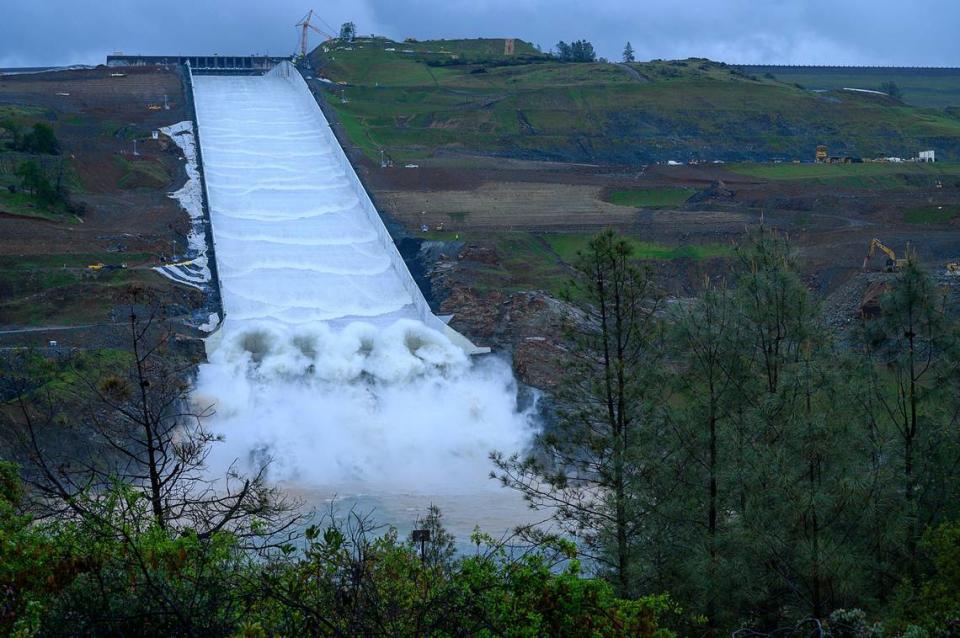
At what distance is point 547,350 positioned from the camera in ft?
118

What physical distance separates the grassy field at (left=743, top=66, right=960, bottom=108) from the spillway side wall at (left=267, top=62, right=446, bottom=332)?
193 ft

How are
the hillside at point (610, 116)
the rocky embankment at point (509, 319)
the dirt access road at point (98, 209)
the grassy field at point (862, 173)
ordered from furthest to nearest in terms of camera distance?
1. the hillside at point (610, 116)
2. the grassy field at point (862, 173)
3. the dirt access road at point (98, 209)
4. the rocky embankment at point (509, 319)

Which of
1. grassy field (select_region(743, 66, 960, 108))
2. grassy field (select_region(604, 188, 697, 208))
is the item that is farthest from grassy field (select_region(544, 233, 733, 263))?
grassy field (select_region(743, 66, 960, 108))

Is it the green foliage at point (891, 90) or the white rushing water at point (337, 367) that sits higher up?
the green foliage at point (891, 90)

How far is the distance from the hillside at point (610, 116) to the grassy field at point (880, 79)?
32.7 m

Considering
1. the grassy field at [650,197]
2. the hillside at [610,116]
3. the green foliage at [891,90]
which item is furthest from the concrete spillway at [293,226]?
the green foliage at [891,90]

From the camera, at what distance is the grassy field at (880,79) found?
112 meters

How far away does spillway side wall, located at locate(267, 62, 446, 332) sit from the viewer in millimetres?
39750

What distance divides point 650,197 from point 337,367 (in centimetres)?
2193

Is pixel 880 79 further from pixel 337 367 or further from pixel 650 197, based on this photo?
pixel 337 367

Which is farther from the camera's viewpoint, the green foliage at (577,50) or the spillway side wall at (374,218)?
the green foliage at (577,50)

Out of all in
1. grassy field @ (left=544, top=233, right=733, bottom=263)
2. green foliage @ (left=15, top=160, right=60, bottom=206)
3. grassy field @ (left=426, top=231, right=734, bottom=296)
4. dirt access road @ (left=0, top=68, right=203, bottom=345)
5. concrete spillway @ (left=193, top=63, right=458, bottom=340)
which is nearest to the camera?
dirt access road @ (left=0, top=68, right=203, bottom=345)

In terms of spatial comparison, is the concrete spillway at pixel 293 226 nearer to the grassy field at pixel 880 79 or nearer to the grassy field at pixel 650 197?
the grassy field at pixel 650 197

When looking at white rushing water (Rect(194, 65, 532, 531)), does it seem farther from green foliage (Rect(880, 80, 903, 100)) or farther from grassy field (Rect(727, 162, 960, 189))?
green foliage (Rect(880, 80, 903, 100))
